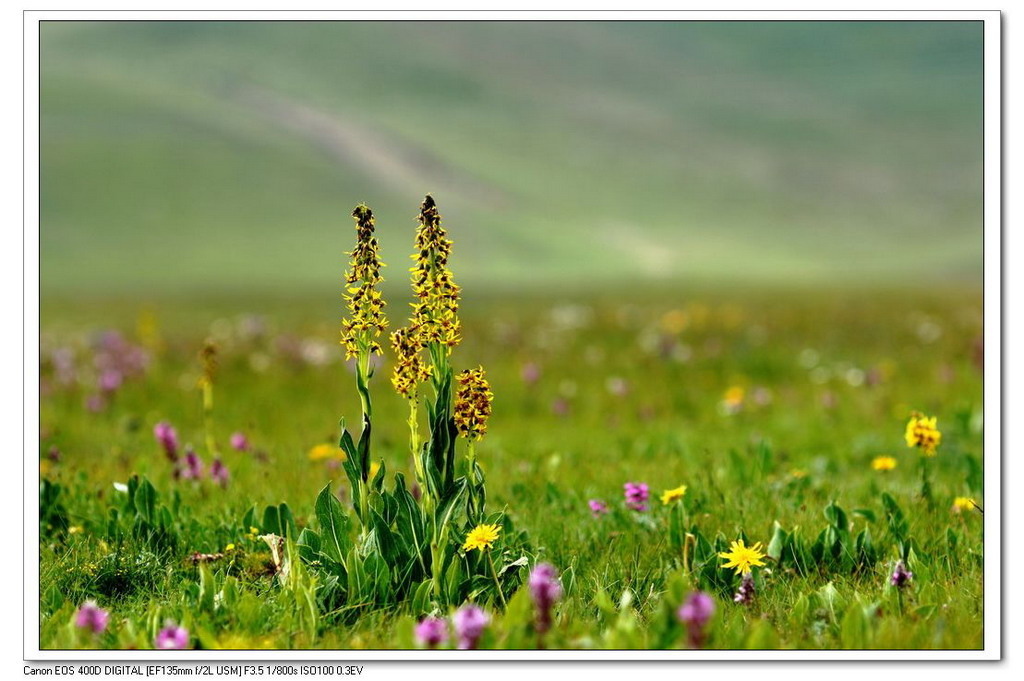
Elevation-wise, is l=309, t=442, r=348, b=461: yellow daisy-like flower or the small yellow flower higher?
the small yellow flower

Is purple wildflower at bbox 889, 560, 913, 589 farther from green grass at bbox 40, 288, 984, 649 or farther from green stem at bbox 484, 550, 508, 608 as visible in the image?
green stem at bbox 484, 550, 508, 608

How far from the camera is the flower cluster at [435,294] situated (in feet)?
11.1

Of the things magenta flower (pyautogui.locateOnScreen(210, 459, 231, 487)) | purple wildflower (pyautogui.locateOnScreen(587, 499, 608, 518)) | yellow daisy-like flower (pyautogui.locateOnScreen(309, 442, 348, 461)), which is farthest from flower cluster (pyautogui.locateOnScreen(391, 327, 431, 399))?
yellow daisy-like flower (pyautogui.locateOnScreen(309, 442, 348, 461))

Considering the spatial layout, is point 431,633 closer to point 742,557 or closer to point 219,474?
point 742,557

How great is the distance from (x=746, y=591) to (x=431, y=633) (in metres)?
1.39

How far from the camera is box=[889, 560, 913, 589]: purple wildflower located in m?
3.81

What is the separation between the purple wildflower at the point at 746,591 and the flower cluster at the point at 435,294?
1.63 m

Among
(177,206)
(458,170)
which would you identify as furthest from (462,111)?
(177,206)

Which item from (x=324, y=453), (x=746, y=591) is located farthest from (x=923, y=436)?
(x=324, y=453)

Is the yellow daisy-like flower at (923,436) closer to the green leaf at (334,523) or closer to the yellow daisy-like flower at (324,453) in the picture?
the green leaf at (334,523)

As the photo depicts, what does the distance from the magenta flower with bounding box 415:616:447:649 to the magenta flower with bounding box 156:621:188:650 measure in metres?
0.89

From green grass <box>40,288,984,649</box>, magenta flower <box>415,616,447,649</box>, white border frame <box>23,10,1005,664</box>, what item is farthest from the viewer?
white border frame <box>23,10,1005,664</box>

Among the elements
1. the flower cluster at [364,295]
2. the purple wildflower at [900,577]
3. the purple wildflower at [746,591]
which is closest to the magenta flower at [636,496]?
the purple wildflower at [746,591]

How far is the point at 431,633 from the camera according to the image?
3.31 m
